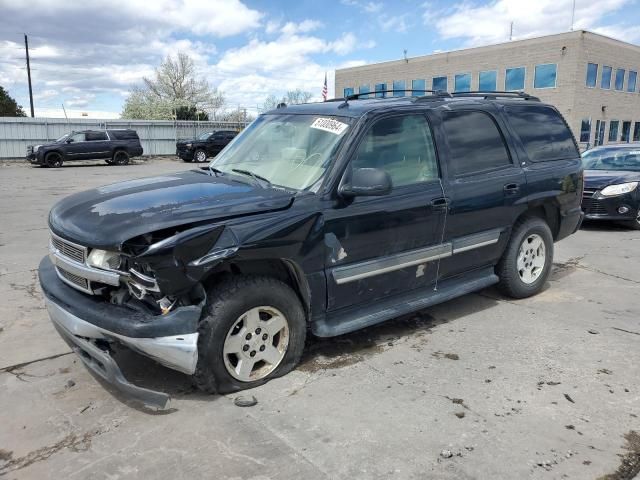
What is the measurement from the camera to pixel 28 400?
3404 mm

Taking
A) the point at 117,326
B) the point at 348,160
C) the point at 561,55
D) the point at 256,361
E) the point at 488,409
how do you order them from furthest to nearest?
the point at 561,55, the point at 348,160, the point at 256,361, the point at 488,409, the point at 117,326

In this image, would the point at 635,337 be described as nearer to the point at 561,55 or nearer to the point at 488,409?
the point at 488,409

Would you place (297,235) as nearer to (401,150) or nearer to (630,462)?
(401,150)

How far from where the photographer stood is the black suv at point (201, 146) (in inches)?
1075

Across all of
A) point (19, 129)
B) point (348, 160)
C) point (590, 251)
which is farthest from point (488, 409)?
point (19, 129)

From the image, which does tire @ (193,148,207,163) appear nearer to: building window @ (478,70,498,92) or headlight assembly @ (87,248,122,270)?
building window @ (478,70,498,92)

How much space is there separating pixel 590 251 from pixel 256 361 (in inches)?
244

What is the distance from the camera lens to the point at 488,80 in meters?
39.3

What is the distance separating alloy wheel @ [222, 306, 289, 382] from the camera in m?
3.36

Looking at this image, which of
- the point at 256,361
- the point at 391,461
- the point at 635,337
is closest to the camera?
the point at 391,461

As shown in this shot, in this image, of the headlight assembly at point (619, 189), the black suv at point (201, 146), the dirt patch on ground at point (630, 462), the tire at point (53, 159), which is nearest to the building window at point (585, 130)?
the black suv at point (201, 146)

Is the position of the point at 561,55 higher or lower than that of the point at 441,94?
higher

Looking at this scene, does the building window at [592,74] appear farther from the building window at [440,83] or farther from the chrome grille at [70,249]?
the chrome grille at [70,249]

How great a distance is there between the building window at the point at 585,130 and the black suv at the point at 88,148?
2856cm
